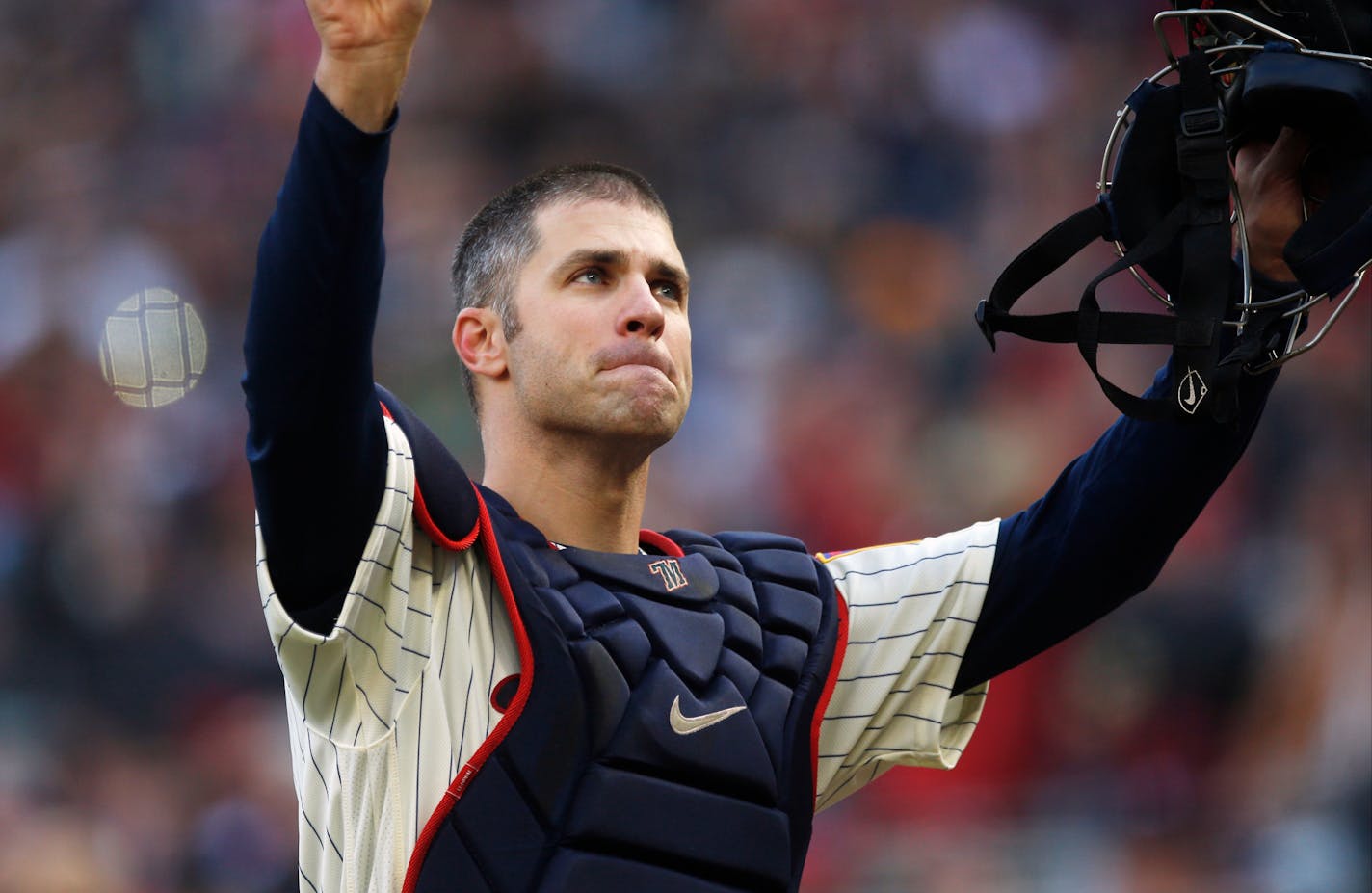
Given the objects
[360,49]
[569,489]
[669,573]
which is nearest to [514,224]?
[569,489]

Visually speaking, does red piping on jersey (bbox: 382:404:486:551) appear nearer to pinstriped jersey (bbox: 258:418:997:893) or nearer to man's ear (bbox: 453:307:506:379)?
pinstriped jersey (bbox: 258:418:997:893)

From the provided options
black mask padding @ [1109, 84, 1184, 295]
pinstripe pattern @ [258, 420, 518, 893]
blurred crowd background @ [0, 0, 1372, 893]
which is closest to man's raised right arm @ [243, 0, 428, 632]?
pinstripe pattern @ [258, 420, 518, 893]

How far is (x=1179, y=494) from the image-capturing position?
7.63 ft

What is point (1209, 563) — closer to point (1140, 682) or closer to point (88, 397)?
point (1140, 682)

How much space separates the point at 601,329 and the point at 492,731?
0.59 metres

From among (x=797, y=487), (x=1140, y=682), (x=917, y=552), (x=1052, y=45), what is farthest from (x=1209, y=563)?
(x=917, y=552)

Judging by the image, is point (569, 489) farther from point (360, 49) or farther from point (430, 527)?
point (360, 49)

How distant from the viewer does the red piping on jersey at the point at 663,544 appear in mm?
2396

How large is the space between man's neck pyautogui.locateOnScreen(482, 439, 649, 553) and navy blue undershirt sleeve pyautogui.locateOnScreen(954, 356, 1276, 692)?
56cm

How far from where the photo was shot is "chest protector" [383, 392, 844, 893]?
1.97m

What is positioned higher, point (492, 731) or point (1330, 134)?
point (1330, 134)

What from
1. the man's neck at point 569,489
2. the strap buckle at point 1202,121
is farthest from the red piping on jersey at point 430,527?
the strap buckle at point 1202,121

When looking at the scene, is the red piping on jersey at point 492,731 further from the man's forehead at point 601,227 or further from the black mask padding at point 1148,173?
the black mask padding at point 1148,173

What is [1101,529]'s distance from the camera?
7.77ft
